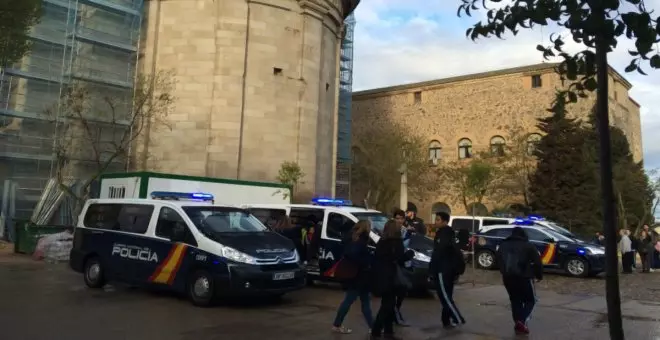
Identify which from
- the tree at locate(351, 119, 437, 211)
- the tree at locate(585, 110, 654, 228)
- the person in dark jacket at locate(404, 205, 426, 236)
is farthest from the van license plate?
the tree at locate(351, 119, 437, 211)

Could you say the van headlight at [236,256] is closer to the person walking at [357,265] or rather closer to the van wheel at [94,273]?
the person walking at [357,265]

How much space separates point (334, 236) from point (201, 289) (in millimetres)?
3615

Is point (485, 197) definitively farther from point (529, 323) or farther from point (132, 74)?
point (529, 323)

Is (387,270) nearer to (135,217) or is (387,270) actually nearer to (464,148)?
(135,217)

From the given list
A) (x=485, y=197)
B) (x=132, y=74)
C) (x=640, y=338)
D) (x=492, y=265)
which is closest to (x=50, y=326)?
(x=640, y=338)

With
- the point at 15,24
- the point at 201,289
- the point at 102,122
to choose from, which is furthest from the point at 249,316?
the point at 102,122

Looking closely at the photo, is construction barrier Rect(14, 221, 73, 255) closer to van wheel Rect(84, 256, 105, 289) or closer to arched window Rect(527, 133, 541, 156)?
van wheel Rect(84, 256, 105, 289)

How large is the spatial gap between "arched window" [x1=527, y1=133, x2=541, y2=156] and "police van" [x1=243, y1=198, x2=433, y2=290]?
28802 mm

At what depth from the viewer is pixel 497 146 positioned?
143 feet

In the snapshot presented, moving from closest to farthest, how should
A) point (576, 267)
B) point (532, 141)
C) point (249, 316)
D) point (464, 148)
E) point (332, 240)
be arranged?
point (249, 316) → point (332, 240) → point (576, 267) → point (532, 141) → point (464, 148)

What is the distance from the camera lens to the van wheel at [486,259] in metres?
18.8

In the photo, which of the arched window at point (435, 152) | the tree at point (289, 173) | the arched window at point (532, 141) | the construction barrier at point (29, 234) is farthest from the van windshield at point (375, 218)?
the arched window at point (435, 152)

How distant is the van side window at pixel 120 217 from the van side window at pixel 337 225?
388 centimetres

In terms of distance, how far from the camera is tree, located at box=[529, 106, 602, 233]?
113 feet
